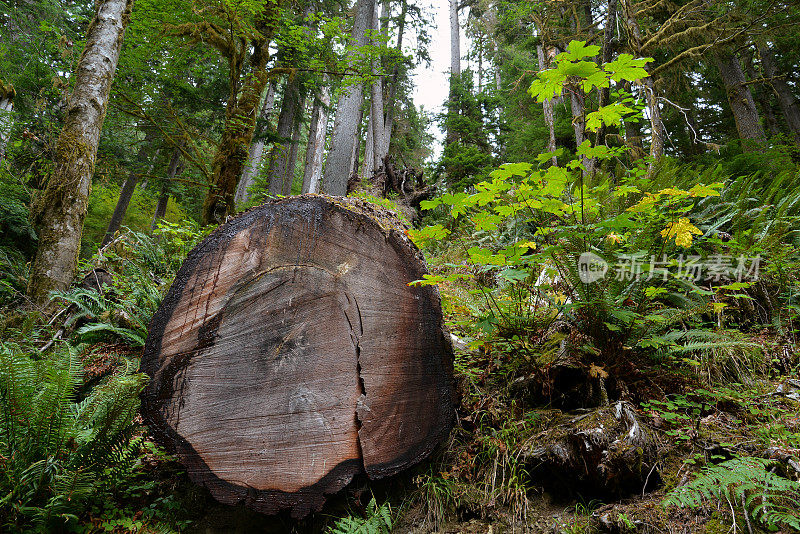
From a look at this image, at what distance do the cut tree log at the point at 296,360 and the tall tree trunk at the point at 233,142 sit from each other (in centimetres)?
376

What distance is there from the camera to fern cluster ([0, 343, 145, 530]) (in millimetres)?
1571

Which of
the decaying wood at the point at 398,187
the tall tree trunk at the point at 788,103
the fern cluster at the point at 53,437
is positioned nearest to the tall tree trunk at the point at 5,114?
the decaying wood at the point at 398,187

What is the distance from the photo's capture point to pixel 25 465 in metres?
1.62

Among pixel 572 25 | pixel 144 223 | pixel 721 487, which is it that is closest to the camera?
pixel 721 487

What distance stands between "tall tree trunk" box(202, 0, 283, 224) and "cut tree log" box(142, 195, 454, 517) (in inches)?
148

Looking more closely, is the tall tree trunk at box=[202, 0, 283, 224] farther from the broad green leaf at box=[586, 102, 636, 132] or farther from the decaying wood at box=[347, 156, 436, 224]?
the broad green leaf at box=[586, 102, 636, 132]

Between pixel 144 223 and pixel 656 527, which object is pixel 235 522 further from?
pixel 144 223

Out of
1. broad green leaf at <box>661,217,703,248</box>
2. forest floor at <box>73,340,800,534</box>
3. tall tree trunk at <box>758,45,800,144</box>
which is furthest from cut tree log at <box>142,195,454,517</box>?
tall tree trunk at <box>758,45,800,144</box>

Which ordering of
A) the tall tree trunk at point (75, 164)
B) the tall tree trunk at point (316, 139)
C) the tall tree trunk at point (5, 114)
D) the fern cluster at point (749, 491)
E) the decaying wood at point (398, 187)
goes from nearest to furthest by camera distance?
the fern cluster at point (749, 491)
the tall tree trunk at point (75, 164)
the tall tree trunk at point (5, 114)
the decaying wood at point (398, 187)
the tall tree trunk at point (316, 139)

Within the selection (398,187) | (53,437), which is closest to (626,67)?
(53,437)

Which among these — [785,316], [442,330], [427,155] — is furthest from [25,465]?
[427,155]

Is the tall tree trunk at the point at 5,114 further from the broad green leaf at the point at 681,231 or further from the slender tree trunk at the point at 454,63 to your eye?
the slender tree trunk at the point at 454,63

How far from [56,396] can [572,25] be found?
494 inches

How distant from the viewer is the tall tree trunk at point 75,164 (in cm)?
376
